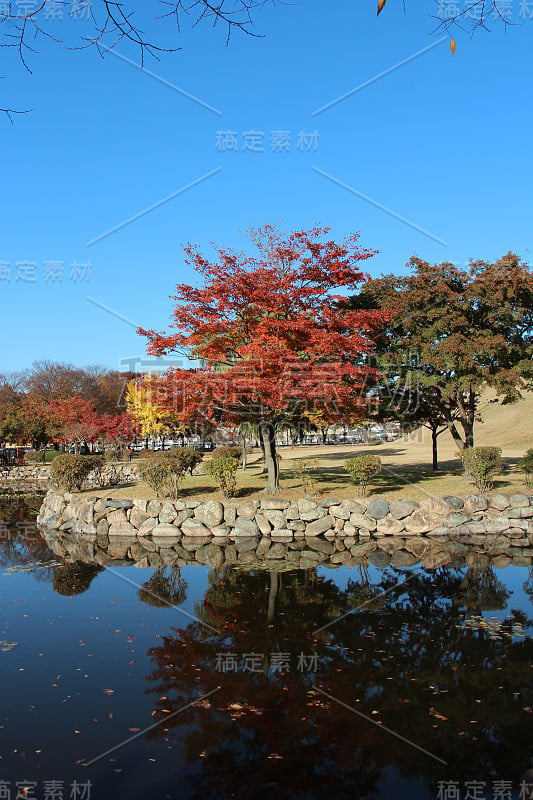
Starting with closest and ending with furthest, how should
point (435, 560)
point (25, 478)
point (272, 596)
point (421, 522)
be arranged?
1. point (272, 596)
2. point (435, 560)
3. point (421, 522)
4. point (25, 478)

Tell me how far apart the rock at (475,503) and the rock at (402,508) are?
3.68 ft

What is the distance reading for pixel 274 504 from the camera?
14.0 metres

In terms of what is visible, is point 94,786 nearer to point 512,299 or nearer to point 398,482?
point 398,482

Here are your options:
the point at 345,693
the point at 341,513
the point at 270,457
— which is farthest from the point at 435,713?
the point at 270,457

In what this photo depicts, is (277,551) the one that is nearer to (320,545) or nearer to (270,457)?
(320,545)

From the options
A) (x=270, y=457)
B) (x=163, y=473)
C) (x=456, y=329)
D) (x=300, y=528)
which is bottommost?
(x=300, y=528)

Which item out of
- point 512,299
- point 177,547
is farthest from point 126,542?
point 512,299

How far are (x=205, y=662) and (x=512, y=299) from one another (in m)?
15.7

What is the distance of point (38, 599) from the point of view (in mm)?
9391

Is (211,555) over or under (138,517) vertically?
under

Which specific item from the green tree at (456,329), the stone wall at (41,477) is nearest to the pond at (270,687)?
the green tree at (456,329)

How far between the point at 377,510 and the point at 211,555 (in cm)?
406

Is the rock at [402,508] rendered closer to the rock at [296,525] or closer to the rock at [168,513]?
the rock at [296,525]

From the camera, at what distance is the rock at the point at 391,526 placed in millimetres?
13688
